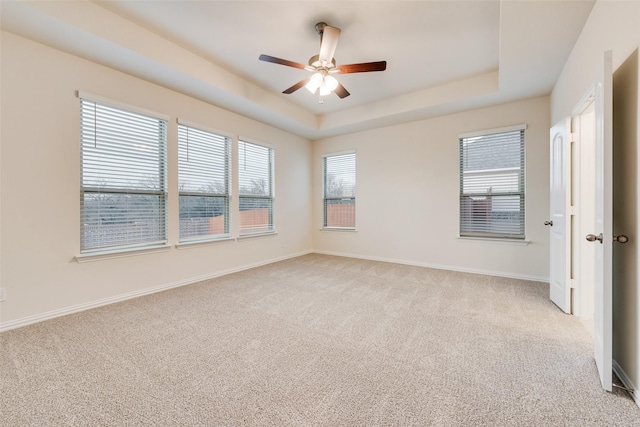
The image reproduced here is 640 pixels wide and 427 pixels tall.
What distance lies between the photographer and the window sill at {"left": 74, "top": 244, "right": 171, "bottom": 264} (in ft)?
9.58

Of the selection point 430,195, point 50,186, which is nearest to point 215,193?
point 50,186

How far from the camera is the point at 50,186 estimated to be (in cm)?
270

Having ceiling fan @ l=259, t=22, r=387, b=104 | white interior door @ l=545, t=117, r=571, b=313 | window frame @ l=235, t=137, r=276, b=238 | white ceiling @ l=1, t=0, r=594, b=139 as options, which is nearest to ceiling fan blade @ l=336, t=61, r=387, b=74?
ceiling fan @ l=259, t=22, r=387, b=104

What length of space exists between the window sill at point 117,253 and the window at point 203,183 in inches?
14.4

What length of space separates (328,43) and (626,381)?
11.0 feet

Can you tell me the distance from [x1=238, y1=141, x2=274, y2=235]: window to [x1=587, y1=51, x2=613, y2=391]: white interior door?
4.39m

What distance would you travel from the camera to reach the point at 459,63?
3.47 meters

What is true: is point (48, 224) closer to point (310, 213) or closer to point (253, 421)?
point (253, 421)

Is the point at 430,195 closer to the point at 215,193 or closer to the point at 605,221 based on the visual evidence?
the point at 605,221

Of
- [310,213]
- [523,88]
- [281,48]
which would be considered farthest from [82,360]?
[523,88]

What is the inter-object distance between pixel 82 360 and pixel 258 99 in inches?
144

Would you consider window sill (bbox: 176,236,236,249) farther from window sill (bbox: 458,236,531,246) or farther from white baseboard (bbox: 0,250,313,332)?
window sill (bbox: 458,236,531,246)

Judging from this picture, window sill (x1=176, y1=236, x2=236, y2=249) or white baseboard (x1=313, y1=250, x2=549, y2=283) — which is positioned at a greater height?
window sill (x1=176, y1=236, x2=236, y2=249)

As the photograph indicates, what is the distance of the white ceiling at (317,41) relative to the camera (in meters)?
2.41
